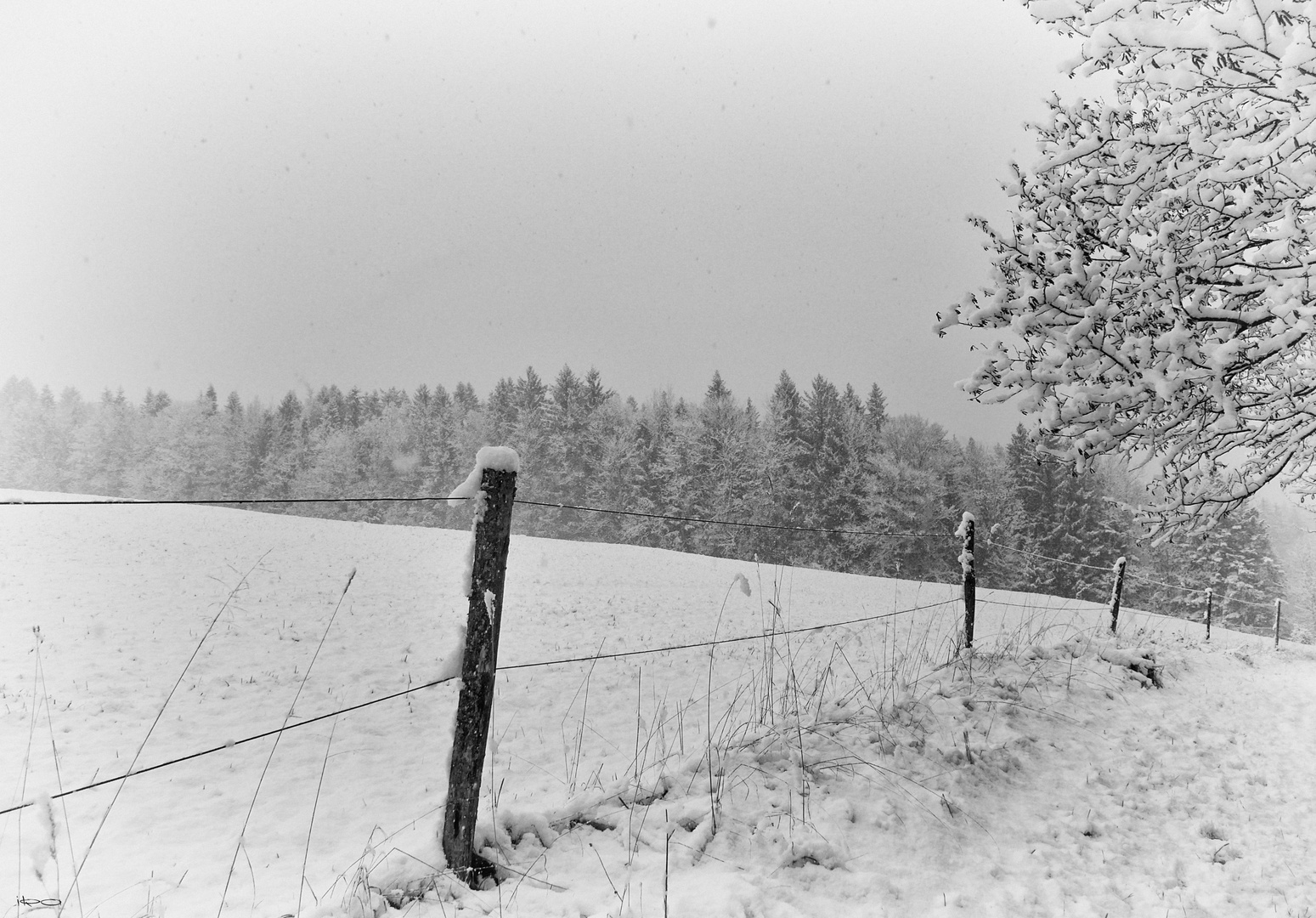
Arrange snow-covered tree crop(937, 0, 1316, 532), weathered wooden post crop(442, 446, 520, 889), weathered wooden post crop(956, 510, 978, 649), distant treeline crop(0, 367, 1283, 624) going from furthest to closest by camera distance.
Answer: distant treeline crop(0, 367, 1283, 624), weathered wooden post crop(956, 510, 978, 649), snow-covered tree crop(937, 0, 1316, 532), weathered wooden post crop(442, 446, 520, 889)

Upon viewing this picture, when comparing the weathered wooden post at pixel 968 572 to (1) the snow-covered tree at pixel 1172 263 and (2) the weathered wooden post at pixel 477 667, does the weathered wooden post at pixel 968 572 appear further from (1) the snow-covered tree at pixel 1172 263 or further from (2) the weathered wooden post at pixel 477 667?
(2) the weathered wooden post at pixel 477 667

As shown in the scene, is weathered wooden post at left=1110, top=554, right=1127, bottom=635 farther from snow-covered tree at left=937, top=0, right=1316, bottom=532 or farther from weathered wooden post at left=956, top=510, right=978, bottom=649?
snow-covered tree at left=937, top=0, right=1316, bottom=532

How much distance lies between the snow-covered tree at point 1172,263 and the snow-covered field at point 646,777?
202 cm

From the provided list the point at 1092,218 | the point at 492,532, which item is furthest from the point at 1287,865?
the point at 492,532

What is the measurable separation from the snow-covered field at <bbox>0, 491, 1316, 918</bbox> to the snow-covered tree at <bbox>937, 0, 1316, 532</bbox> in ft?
6.62

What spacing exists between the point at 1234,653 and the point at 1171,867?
11.5 m

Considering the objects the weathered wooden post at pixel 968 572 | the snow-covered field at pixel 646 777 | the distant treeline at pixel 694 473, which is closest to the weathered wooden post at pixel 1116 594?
the snow-covered field at pixel 646 777

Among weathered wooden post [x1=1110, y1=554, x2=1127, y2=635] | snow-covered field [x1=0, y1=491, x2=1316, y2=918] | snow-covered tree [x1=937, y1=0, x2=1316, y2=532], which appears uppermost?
snow-covered tree [x1=937, y1=0, x2=1316, y2=532]

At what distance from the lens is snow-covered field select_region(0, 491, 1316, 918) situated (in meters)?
3.10

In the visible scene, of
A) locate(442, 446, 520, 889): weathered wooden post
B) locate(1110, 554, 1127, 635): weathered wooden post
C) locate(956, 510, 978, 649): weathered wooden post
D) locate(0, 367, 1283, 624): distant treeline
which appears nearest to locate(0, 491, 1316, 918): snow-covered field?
locate(442, 446, 520, 889): weathered wooden post

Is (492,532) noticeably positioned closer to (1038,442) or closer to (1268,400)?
(1038,442)

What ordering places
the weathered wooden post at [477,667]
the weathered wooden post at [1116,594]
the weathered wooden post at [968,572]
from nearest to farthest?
the weathered wooden post at [477,667] → the weathered wooden post at [968,572] → the weathered wooden post at [1116,594]

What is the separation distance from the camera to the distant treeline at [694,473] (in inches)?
1463

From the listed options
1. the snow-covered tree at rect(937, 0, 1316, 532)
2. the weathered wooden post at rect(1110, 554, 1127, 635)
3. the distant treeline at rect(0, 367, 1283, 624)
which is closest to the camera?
the snow-covered tree at rect(937, 0, 1316, 532)
